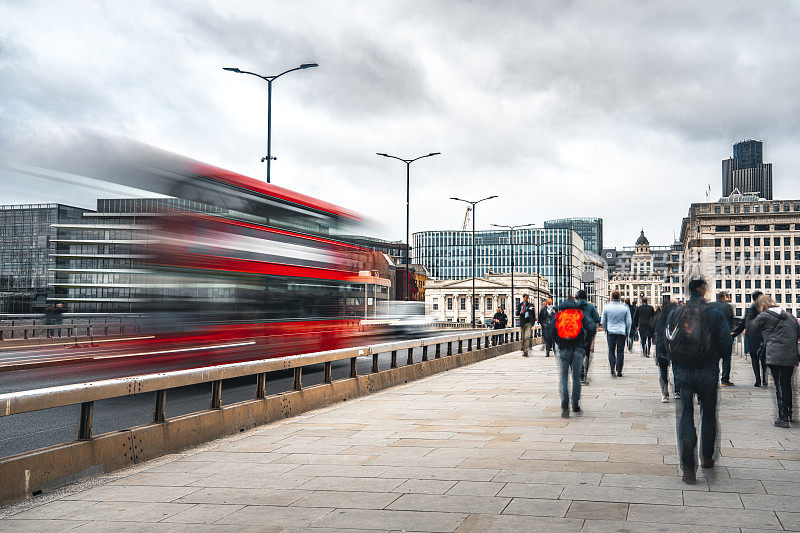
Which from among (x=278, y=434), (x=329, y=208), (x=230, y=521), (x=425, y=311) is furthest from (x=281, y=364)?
(x=425, y=311)

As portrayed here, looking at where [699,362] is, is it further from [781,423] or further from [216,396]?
[216,396]

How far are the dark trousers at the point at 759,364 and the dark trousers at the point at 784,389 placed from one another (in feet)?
12.3

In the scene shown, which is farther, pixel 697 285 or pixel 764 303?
pixel 764 303

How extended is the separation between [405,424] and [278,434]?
1568 mm

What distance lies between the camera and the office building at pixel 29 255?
377 inches

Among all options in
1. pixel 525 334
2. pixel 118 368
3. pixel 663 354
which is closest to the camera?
pixel 663 354

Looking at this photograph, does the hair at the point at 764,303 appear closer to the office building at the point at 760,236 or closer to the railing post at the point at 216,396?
the railing post at the point at 216,396

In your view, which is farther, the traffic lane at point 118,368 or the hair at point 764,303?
the traffic lane at point 118,368

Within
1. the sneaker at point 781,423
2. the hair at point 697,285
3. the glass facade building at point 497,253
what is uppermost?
the glass facade building at point 497,253

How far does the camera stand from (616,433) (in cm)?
861

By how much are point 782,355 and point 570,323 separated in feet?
7.96

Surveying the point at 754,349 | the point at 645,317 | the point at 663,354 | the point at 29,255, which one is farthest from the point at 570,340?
the point at 645,317

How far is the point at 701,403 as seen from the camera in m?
6.42

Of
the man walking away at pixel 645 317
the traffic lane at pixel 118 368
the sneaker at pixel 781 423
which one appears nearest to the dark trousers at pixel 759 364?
the sneaker at pixel 781 423
